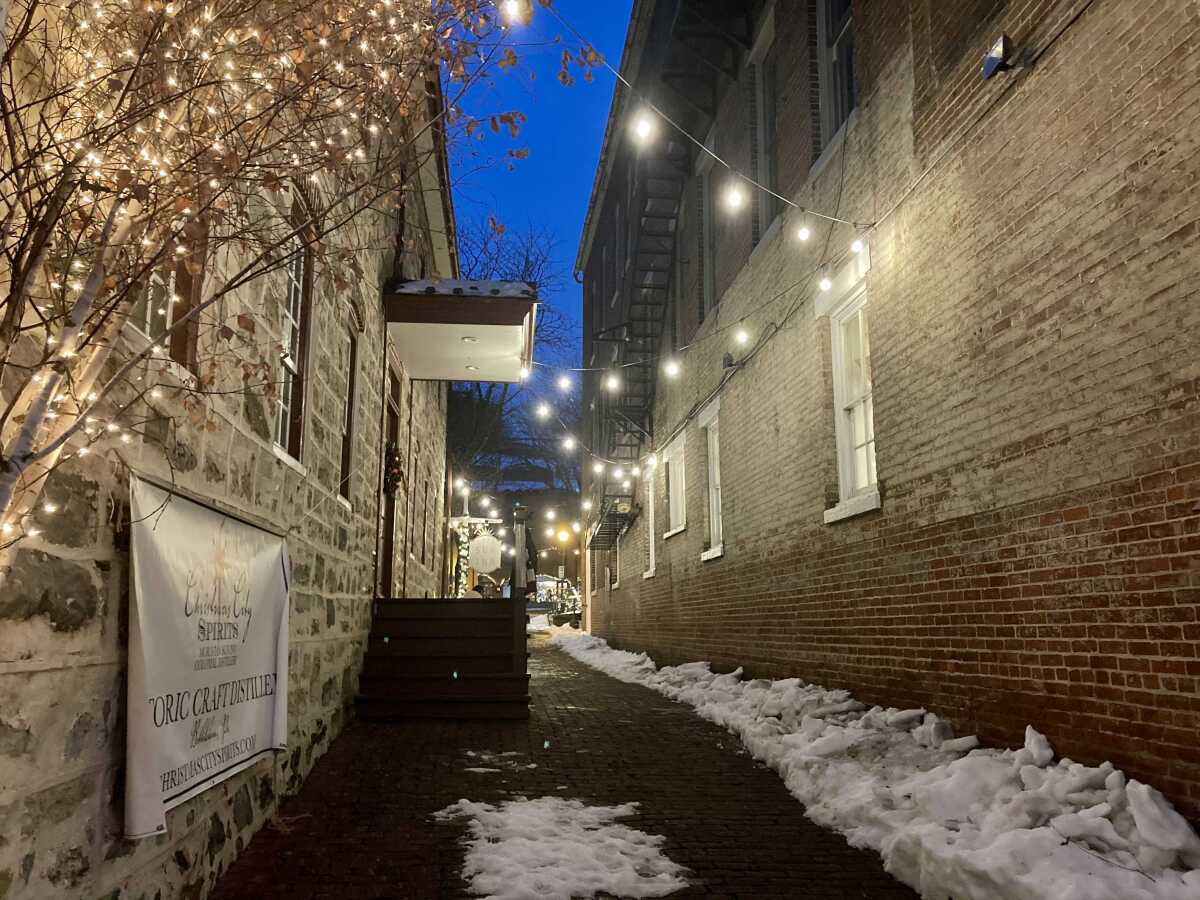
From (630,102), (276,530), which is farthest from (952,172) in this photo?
(630,102)

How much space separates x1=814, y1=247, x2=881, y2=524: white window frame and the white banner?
495 cm

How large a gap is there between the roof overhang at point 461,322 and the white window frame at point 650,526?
539 cm

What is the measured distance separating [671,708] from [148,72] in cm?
856

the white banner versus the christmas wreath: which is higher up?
the christmas wreath

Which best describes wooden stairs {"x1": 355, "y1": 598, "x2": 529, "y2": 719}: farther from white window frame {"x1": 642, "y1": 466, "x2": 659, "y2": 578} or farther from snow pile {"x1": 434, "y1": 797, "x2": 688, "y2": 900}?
white window frame {"x1": 642, "y1": 466, "x2": 659, "y2": 578}

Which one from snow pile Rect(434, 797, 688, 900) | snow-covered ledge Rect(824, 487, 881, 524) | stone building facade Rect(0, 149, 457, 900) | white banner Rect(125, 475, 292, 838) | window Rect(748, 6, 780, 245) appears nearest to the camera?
stone building facade Rect(0, 149, 457, 900)

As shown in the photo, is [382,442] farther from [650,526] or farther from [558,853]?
[650,526]

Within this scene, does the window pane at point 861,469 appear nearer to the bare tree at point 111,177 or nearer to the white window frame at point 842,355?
the white window frame at point 842,355

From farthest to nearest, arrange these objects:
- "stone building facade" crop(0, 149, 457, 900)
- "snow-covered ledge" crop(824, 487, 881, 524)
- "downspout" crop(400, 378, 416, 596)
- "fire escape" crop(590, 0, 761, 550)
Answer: "downspout" crop(400, 378, 416, 596)
"fire escape" crop(590, 0, 761, 550)
"snow-covered ledge" crop(824, 487, 881, 524)
"stone building facade" crop(0, 149, 457, 900)

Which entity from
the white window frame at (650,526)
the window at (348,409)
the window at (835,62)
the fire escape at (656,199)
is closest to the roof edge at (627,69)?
the fire escape at (656,199)

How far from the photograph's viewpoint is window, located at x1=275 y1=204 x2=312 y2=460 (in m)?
5.86

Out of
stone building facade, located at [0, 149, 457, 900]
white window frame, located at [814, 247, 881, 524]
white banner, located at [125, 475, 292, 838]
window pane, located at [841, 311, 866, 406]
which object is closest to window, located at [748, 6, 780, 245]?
white window frame, located at [814, 247, 881, 524]

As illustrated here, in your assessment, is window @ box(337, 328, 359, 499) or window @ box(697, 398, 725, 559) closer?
window @ box(337, 328, 359, 499)

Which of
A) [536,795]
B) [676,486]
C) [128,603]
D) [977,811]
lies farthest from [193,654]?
[676,486]
